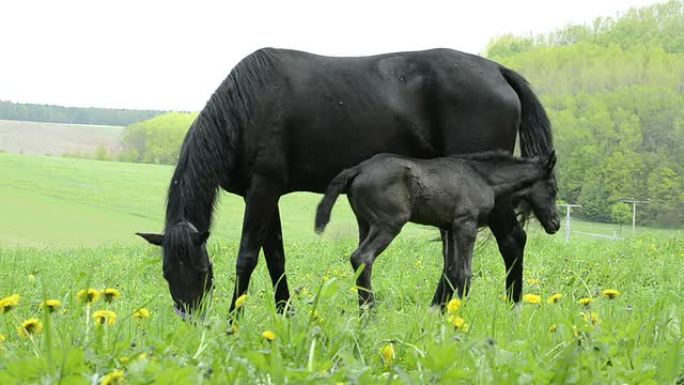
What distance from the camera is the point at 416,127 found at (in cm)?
525

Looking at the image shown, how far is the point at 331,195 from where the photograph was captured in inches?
179

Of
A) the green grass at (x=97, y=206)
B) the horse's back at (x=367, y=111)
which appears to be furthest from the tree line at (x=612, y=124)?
the horse's back at (x=367, y=111)

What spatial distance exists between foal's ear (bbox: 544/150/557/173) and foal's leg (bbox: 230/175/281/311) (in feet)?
6.06

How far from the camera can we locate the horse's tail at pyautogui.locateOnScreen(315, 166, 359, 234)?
Result: 4.50 metres

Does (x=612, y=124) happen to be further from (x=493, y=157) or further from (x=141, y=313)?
(x=141, y=313)

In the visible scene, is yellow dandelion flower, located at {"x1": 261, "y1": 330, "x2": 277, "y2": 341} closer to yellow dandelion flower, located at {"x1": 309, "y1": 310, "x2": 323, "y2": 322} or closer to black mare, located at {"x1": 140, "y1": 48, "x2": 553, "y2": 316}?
yellow dandelion flower, located at {"x1": 309, "y1": 310, "x2": 323, "y2": 322}

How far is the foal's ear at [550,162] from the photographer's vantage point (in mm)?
5050

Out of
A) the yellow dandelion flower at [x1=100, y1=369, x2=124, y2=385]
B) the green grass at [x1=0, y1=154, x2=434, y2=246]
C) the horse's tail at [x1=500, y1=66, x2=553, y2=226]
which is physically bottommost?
the green grass at [x1=0, y1=154, x2=434, y2=246]

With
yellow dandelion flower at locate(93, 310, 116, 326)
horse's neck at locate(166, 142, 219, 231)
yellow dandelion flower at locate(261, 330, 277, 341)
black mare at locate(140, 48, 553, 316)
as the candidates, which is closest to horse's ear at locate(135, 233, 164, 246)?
black mare at locate(140, 48, 553, 316)

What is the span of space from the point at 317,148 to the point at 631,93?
2278 cm

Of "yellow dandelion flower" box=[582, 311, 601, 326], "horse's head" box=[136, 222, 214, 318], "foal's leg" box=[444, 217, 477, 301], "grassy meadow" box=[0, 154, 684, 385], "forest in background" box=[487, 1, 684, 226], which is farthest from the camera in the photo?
"forest in background" box=[487, 1, 684, 226]

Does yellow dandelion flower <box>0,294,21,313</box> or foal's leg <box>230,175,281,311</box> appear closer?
yellow dandelion flower <box>0,294,21,313</box>

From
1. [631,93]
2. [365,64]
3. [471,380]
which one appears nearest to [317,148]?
[365,64]

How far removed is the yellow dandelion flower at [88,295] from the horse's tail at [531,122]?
3.82 m
